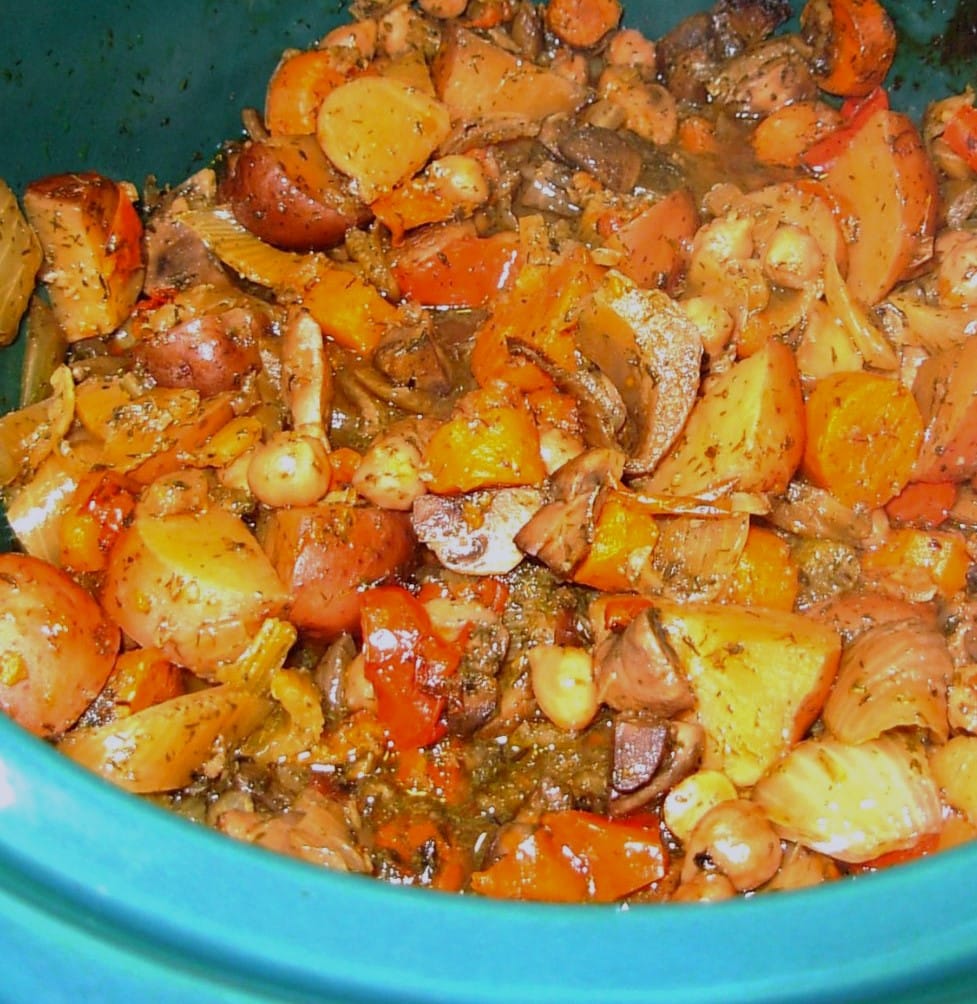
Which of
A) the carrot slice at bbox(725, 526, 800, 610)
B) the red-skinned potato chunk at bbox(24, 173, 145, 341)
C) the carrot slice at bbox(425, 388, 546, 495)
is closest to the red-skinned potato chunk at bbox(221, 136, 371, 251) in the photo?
the red-skinned potato chunk at bbox(24, 173, 145, 341)

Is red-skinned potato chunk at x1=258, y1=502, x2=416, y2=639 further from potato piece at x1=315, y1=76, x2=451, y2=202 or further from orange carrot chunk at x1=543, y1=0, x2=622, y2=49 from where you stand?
orange carrot chunk at x1=543, y1=0, x2=622, y2=49

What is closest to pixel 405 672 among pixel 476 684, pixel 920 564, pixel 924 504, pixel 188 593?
pixel 476 684

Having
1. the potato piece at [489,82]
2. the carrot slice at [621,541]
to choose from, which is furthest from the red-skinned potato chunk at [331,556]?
the potato piece at [489,82]

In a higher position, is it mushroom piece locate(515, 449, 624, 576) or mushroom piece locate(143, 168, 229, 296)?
mushroom piece locate(143, 168, 229, 296)

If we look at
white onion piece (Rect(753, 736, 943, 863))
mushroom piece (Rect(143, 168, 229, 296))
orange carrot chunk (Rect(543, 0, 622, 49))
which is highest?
orange carrot chunk (Rect(543, 0, 622, 49))

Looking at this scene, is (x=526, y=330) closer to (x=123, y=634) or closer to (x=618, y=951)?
(x=123, y=634)

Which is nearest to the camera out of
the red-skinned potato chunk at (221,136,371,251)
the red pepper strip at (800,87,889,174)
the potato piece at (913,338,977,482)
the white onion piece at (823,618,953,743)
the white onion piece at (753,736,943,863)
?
the white onion piece at (753,736,943,863)

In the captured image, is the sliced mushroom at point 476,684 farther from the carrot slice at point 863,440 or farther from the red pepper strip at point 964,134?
the red pepper strip at point 964,134
